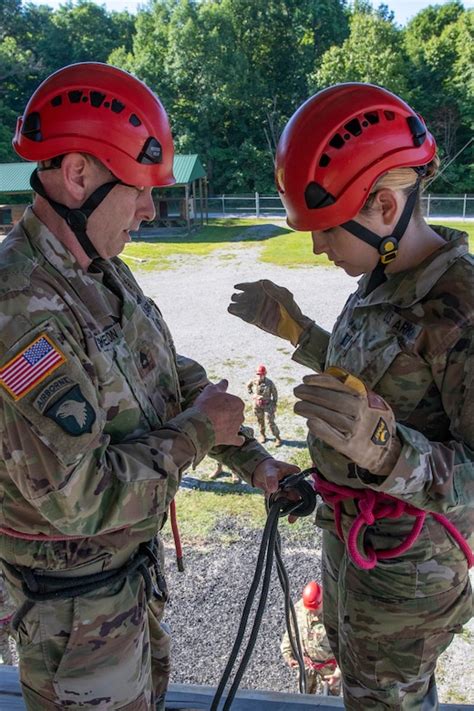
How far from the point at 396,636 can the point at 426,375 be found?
2.61 ft

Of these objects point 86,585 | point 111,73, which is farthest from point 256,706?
point 111,73

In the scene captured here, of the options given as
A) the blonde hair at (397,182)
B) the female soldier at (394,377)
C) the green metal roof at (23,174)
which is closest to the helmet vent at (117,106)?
the female soldier at (394,377)

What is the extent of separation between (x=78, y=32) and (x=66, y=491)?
41.0 m

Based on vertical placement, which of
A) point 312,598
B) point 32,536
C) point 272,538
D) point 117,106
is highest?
point 117,106

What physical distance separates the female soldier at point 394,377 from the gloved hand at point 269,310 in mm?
474

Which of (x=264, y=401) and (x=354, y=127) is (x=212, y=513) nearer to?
(x=264, y=401)

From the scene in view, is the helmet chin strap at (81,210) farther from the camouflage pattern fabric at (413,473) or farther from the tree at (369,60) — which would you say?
the tree at (369,60)

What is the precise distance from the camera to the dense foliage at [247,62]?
2742 cm

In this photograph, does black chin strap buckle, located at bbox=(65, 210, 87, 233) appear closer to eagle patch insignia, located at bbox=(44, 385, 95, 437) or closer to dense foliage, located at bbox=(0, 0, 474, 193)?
eagle patch insignia, located at bbox=(44, 385, 95, 437)

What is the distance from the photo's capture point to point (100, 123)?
175 centimetres

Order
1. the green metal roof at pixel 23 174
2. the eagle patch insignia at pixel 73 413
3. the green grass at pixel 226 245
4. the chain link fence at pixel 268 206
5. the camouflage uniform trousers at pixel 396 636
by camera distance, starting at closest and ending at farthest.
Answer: the eagle patch insignia at pixel 73 413, the camouflage uniform trousers at pixel 396 636, the green grass at pixel 226 245, the green metal roof at pixel 23 174, the chain link fence at pixel 268 206

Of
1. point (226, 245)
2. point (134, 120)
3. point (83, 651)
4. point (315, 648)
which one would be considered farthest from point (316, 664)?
point (226, 245)

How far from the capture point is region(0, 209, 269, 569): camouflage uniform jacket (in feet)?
4.94

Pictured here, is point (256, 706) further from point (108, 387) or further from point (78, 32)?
point (78, 32)
